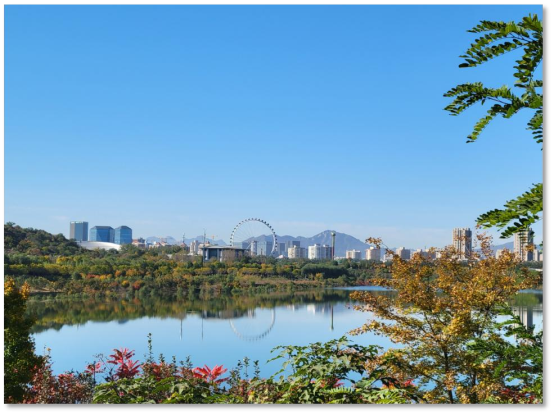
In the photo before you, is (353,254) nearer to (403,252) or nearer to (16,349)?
(403,252)

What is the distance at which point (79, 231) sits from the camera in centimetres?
601

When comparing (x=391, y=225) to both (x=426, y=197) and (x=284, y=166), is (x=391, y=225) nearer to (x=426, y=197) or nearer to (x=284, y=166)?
(x=426, y=197)

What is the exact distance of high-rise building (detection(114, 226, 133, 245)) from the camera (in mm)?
5929

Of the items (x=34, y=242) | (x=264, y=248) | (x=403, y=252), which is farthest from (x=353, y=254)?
(x=264, y=248)

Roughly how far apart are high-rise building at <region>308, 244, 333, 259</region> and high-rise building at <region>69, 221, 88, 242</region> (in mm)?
2713

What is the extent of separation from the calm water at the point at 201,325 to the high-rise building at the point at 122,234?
2.65ft

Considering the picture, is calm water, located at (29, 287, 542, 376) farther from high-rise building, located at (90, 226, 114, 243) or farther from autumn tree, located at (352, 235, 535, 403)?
high-rise building, located at (90, 226, 114, 243)

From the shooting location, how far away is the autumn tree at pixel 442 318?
3.48 meters

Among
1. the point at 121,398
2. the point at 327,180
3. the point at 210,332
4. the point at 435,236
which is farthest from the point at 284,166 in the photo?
the point at 121,398

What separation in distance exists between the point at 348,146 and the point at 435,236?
1038mm

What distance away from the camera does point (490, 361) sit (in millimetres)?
3531

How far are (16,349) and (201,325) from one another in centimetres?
235

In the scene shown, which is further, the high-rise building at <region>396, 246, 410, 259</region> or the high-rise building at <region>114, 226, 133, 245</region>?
the high-rise building at <region>114, 226, 133, 245</region>

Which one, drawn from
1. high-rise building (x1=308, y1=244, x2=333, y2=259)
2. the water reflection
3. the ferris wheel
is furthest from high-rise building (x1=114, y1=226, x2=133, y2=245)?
the ferris wheel
